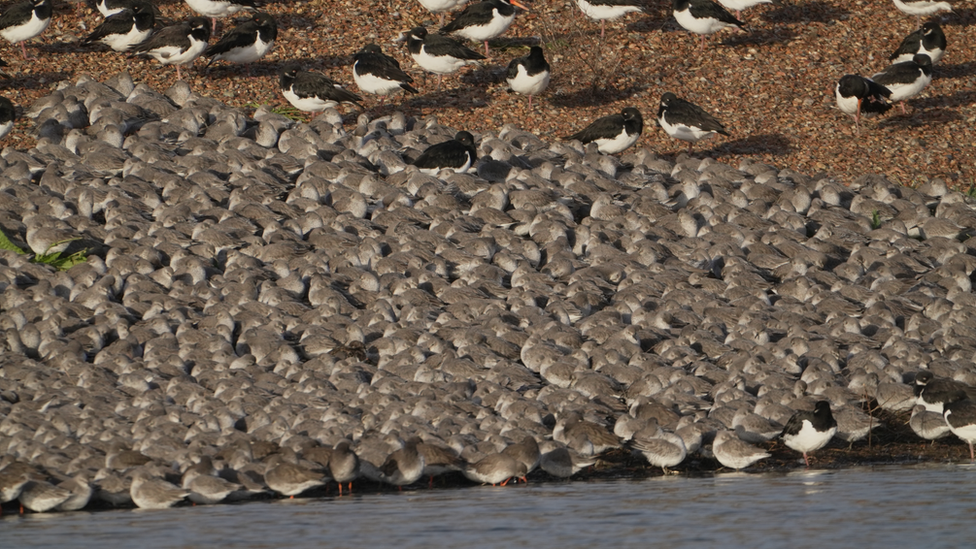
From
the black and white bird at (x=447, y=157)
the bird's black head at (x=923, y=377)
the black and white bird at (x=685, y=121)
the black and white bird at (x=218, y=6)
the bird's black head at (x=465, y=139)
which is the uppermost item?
the black and white bird at (x=218, y=6)

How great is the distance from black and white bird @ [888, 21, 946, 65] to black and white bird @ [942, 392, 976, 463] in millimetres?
12363

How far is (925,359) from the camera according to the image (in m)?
13.7

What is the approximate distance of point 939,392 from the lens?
12547mm

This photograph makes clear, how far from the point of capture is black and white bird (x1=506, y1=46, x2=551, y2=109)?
20.8m

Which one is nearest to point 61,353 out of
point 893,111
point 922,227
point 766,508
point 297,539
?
point 297,539

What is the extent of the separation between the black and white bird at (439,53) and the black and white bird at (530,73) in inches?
34.3

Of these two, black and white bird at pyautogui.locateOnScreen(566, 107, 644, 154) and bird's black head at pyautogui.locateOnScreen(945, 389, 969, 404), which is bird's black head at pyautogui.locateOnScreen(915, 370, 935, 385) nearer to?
bird's black head at pyautogui.locateOnScreen(945, 389, 969, 404)

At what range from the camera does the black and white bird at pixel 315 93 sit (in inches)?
773

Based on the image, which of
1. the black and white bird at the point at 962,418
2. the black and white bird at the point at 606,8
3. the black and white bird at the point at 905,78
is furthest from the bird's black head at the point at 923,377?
the black and white bird at the point at 606,8

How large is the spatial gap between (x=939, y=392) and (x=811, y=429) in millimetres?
1702

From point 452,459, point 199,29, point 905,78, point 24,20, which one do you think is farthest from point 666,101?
point 24,20

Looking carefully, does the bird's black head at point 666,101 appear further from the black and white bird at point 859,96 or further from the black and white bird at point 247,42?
the black and white bird at point 247,42

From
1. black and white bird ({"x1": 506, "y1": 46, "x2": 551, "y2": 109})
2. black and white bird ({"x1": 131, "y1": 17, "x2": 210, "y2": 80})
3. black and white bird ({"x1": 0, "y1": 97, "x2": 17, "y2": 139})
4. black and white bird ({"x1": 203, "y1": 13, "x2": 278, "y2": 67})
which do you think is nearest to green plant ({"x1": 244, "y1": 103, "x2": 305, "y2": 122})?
black and white bird ({"x1": 203, "y1": 13, "x2": 278, "y2": 67})

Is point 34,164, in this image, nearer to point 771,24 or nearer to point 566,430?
point 566,430
